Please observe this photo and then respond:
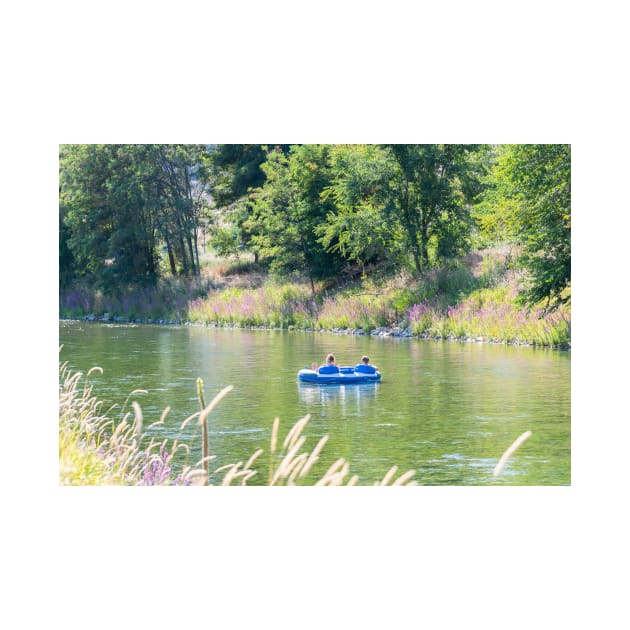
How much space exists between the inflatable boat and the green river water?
0.22m

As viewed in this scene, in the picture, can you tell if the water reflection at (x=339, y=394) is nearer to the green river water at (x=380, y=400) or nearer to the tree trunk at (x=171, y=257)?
the green river water at (x=380, y=400)

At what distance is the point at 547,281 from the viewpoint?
73.4ft

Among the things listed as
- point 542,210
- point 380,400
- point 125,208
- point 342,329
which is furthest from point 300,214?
point 380,400

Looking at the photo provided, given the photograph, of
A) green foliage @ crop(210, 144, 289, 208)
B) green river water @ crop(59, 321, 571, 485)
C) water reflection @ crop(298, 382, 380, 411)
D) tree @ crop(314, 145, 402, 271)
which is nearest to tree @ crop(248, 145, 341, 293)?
tree @ crop(314, 145, 402, 271)

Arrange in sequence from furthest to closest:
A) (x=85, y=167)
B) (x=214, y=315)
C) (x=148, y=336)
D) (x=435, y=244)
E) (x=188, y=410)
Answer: (x=85, y=167) → (x=214, y=315) → (x=435, y=244) → (x=148, y=336) → (x=188, y=410)

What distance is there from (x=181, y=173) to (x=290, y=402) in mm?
29707

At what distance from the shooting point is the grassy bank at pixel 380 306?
1048 inches

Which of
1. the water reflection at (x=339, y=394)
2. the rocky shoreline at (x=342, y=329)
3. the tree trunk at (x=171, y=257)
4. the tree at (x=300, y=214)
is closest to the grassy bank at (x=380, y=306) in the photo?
the rocky shoreline at (x=342, y=329)

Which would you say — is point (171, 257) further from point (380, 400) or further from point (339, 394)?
point (380, 400)

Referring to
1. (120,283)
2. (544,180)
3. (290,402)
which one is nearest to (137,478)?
(290,402)

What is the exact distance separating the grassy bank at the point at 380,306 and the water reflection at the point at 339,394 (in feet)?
24.5

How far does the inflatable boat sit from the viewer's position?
1855cm

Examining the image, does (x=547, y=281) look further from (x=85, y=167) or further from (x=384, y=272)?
(x=85, y=167)

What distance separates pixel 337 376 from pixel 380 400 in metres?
2.24
